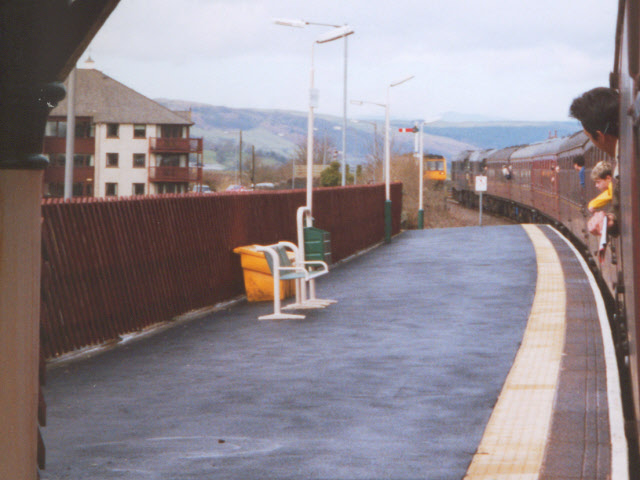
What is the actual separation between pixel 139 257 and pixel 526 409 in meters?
6.69

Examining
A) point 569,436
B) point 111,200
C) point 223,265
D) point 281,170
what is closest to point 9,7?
point 569,436

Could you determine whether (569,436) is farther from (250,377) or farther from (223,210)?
(223,210)

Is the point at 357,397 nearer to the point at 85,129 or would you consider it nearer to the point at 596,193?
the point at 596,193

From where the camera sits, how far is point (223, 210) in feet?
51.4

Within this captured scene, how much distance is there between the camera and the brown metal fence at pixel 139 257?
1033 centimetres

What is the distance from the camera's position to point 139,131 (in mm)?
102125

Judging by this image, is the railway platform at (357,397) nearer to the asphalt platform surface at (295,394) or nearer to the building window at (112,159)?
the asphalt platform surface at (295,394)

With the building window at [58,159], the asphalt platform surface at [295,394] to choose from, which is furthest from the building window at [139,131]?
the asphalt platform surface at [295,394]

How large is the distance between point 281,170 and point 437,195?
305ft

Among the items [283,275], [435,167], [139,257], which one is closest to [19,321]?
[139,257]

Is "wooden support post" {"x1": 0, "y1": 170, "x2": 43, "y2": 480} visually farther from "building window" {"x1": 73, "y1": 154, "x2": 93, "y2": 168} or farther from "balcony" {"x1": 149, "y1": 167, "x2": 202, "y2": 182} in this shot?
"balcony" {"x1": 149, "y1": 167, "x2": 202, "y2": 182}

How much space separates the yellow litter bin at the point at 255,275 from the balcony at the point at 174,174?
87381 millimetres

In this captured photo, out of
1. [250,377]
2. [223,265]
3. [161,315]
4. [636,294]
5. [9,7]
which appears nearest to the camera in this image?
[9,7]

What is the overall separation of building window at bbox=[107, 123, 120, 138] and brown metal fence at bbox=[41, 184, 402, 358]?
8309 cm
